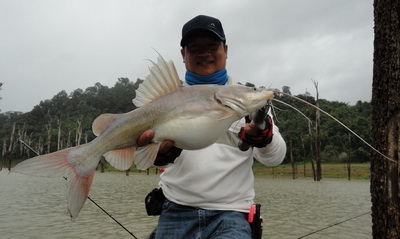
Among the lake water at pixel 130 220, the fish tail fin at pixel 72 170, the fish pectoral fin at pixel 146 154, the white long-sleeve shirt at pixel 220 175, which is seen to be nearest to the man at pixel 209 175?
the white long-sleeve shirt at pixel 220 175

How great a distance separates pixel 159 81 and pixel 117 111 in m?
68.9

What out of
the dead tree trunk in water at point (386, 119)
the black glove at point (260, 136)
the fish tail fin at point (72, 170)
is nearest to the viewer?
the fish tail fin at point (72, 170)

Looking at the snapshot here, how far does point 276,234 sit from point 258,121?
21.3 ft

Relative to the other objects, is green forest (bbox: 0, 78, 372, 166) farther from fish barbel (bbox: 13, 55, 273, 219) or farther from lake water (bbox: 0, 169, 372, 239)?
lake water (bbox: 0, 169, 372, 239)

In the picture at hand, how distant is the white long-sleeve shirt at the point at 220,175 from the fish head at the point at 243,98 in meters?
0.69

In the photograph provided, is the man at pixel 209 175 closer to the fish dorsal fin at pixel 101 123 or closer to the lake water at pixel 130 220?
the fish dorsal fin at pixel 101 123

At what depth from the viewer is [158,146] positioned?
6.79 feet

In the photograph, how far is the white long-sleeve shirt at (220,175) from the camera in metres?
2.57

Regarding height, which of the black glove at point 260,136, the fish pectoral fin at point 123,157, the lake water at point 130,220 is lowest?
the lake water at point 130,220

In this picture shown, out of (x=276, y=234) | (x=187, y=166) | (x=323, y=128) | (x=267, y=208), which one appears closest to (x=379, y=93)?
(x=187, y=166)

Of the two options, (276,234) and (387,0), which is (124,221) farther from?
(387,0)

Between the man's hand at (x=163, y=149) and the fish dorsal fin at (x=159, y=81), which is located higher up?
the fish dorsal fin at (x=159, y=81)

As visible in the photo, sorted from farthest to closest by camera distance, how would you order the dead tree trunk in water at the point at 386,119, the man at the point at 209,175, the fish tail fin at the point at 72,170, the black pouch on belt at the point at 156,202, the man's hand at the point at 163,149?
the dead tree trunk in water at the point at 386,119
the black pouch on belt at the point at 156,202
the man at the point at 209,175
the man's hand at the point at 163,149
the fish tail fin at the point at 72,170

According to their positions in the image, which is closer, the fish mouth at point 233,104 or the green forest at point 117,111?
the fish mouth at point 233,104
